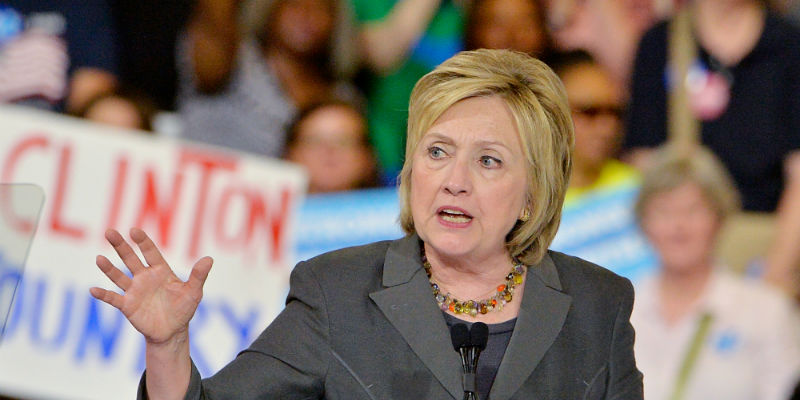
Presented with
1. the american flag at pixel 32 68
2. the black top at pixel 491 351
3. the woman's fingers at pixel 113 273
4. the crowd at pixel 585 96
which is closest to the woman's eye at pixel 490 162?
the black top at pixel 491 351

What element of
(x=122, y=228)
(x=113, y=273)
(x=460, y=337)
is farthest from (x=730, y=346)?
(x=113, y=273)

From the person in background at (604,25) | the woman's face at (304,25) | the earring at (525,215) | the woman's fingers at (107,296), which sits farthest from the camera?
the woman's face at (304,25)

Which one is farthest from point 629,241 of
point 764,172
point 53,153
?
point 53,153

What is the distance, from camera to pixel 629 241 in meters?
4.75

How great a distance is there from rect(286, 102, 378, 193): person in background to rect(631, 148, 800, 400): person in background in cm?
120

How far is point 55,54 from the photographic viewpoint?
16.2 ft

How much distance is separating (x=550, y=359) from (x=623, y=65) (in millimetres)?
2941

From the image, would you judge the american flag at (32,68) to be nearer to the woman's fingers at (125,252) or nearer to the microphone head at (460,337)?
the woman's fingers at (125,252)

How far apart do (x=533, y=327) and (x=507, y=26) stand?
2.87 meters

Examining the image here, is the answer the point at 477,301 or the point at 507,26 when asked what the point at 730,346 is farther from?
the point at 477,301

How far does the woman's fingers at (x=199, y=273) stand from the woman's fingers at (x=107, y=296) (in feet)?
0.39

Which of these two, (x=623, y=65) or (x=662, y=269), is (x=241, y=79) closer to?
(x=623, y=65)

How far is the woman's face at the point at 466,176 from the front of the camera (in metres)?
2.05

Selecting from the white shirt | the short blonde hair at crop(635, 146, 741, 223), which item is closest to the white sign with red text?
the short blonde hair at crop(635, 146, 741, 223)
